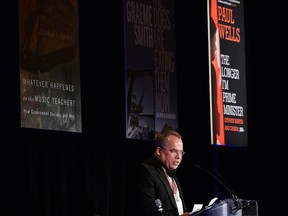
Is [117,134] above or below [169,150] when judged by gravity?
above

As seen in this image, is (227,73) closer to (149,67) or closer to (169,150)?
(149,67)

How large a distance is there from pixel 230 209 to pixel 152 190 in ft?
2.19

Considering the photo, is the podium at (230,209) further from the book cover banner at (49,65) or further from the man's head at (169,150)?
the book cover banner at (49,65)

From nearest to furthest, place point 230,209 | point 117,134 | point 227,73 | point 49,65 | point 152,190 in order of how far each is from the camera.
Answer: point 230,209
point 152,190
point 49,65
point 117,134
point 227,73

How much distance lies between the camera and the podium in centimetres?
491

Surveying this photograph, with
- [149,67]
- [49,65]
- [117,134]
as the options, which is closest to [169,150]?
[49,65]

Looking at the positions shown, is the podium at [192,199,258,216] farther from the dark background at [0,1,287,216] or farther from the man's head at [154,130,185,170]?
the dark background at [0,1,287,216]

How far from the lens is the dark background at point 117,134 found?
20.9 feet

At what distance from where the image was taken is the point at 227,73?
8797 millimetres

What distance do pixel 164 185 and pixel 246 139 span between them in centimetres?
343

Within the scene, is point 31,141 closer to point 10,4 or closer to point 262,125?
point 10,4

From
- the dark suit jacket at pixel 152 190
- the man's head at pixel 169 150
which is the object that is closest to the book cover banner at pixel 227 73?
the man's head at pixel 169 150

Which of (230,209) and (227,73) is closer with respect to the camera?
(230,209)

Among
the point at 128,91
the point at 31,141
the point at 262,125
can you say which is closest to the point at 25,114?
the point at 31,141
